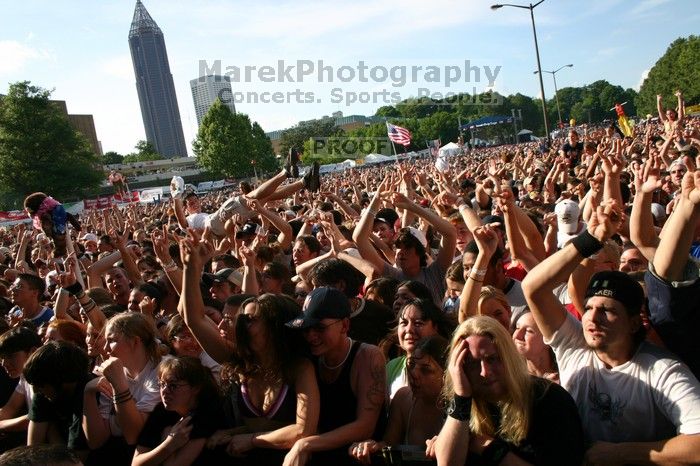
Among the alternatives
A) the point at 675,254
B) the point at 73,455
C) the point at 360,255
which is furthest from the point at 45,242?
the point at 675,254

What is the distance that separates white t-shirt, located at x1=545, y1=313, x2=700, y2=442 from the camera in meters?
2.50

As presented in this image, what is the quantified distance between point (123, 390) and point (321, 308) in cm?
112

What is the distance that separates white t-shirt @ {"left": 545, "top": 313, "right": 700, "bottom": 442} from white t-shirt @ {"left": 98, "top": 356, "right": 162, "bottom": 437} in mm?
2253

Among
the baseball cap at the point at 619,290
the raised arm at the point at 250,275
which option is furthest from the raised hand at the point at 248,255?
the baseball cap at the point at 619,290

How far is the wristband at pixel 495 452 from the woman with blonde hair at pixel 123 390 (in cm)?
187

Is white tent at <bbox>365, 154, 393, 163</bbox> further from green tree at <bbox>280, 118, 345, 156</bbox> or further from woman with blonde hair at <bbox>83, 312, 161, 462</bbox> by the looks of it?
woman with blonde hair at <bbox>83, 312, 161, 462</bbox>

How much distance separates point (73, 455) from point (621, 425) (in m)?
2.09

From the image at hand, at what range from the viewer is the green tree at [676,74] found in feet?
238

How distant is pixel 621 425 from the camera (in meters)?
2.61

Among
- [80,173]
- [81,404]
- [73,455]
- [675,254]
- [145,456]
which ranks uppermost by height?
[80,173]

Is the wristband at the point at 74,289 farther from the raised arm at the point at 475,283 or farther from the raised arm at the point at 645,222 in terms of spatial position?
the raised arm at the point at 645,222

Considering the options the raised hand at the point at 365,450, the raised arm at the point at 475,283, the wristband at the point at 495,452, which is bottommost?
the raised hand at the point at 365,450

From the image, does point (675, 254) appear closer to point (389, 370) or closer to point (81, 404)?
point (389, 370)

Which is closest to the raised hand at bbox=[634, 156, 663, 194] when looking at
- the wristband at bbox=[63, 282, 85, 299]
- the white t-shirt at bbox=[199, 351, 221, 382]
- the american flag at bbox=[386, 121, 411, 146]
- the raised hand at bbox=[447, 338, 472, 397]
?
the raised hand at bbox=[447, 338, 472, 397]
